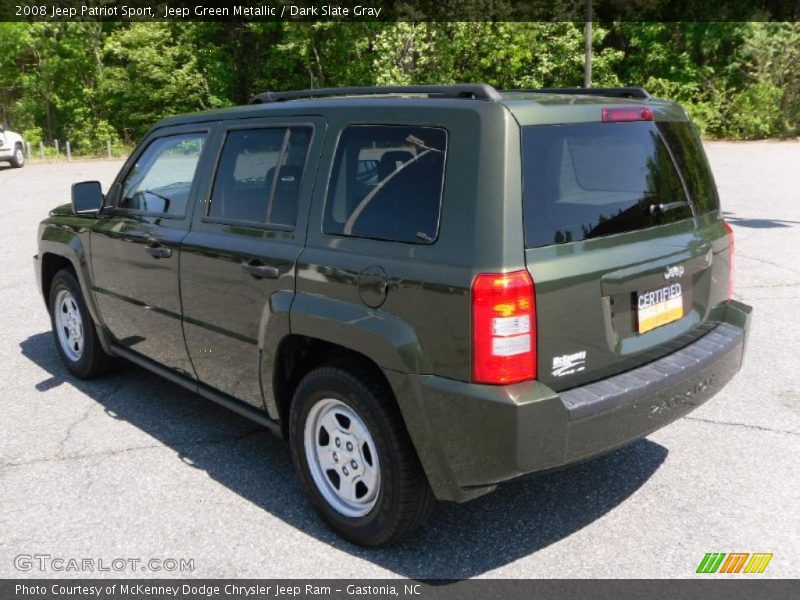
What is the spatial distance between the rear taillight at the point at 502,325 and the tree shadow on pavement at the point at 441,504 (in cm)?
44

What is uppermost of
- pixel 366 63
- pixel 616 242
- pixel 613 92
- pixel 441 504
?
pixel 366 63

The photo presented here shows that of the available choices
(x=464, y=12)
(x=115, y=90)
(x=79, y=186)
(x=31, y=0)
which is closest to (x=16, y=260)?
(x=79, y=186)

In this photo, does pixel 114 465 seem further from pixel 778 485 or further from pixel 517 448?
pixel 778 485

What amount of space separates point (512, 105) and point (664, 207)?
93 cm

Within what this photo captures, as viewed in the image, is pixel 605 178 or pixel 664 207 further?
pixel 664 207

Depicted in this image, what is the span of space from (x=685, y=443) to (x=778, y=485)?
57 cm

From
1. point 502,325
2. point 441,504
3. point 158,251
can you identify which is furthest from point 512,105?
point 158,251

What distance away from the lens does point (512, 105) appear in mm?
2693

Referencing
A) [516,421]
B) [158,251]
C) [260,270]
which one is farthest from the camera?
[158,251]

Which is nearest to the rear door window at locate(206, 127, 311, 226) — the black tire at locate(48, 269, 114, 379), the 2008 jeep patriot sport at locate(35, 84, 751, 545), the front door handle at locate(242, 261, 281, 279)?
the 2008 jeep patriot sport at locate(35, 84, 751, 545)

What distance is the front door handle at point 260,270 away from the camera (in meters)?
3.28

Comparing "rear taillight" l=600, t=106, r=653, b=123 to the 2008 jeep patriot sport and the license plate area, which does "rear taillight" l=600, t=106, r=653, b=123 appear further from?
the license plate area

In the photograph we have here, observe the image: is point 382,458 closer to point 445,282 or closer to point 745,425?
point 445,282

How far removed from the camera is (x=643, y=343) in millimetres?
3006
